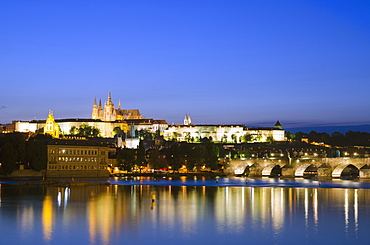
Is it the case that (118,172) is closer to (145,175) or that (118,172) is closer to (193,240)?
(145,175)

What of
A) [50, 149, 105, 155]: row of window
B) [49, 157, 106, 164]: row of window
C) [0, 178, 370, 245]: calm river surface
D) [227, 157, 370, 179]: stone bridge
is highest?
[50, 149, 105, 155]: row of window

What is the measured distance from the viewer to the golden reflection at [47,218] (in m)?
26.5

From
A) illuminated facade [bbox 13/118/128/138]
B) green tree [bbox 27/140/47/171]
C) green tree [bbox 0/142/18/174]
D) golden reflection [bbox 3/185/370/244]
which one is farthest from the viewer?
illuminated facade [bbox 13/118/128/138]

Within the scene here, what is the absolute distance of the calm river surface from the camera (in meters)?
25.8

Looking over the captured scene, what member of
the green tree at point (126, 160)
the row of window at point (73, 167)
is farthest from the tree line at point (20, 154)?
the green tree at point (126, 160)

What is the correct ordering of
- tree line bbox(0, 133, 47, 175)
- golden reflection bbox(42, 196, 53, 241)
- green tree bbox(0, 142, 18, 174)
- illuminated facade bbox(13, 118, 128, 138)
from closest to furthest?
golden reflection bbox(42, 196, 53, 241)
green tree bbox(0, 142, 18, 174)
tree line bbox(0, 133, 47, 175)
illuminated facade bbox(13, 118, 128, 138)

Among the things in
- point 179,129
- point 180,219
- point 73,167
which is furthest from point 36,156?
point 179,129

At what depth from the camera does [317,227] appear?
96.0 ft

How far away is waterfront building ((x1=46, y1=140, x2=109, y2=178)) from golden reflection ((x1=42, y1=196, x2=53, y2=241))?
28.0m

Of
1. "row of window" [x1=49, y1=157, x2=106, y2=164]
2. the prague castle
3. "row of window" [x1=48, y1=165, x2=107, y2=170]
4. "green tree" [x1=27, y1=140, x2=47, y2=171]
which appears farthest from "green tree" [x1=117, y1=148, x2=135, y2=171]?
the prague castle

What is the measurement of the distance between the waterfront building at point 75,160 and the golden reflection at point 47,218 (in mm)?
27973

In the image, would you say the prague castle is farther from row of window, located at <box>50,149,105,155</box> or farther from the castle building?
row of window, located at <box>50,149,105,155</box>

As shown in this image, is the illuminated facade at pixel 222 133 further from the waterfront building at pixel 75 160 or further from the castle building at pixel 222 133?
the waterfront building at pixel 75 160

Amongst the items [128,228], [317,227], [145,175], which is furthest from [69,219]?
[145,175]
